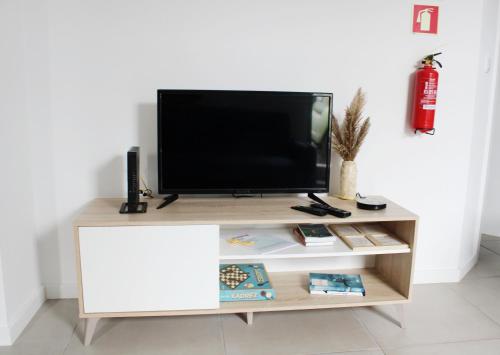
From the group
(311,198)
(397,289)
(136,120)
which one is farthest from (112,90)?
(397,289)

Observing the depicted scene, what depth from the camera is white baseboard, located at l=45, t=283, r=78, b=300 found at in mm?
2252

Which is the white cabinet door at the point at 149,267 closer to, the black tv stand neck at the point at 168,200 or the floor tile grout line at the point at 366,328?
the black tv stand neck at the point at 168,200

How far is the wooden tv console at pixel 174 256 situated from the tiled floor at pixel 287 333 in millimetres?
117

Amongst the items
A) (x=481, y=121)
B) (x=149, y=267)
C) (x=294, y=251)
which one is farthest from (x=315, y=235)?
(x=481, y=121)

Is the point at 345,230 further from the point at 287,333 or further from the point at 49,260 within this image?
the point at 49,260

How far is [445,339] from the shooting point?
1958 mm

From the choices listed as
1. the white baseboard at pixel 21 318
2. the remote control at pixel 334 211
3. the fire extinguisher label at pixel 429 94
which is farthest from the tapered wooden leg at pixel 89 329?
the fire extinguisher label at pixel 429 94

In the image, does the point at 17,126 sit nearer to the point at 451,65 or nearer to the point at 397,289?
the point at 397,289

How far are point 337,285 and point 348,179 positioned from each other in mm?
586

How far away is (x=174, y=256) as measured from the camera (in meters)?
1.81

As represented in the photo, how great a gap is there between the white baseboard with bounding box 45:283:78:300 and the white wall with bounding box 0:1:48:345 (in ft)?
0.29

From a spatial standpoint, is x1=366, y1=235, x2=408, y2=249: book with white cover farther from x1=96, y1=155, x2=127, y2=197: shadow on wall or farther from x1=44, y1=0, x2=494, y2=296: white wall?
x1=96, y1=155, x2=127, y2=197: shadow on wall

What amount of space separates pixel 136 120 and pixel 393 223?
1550 millimetres

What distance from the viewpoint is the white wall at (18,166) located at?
1822mm
